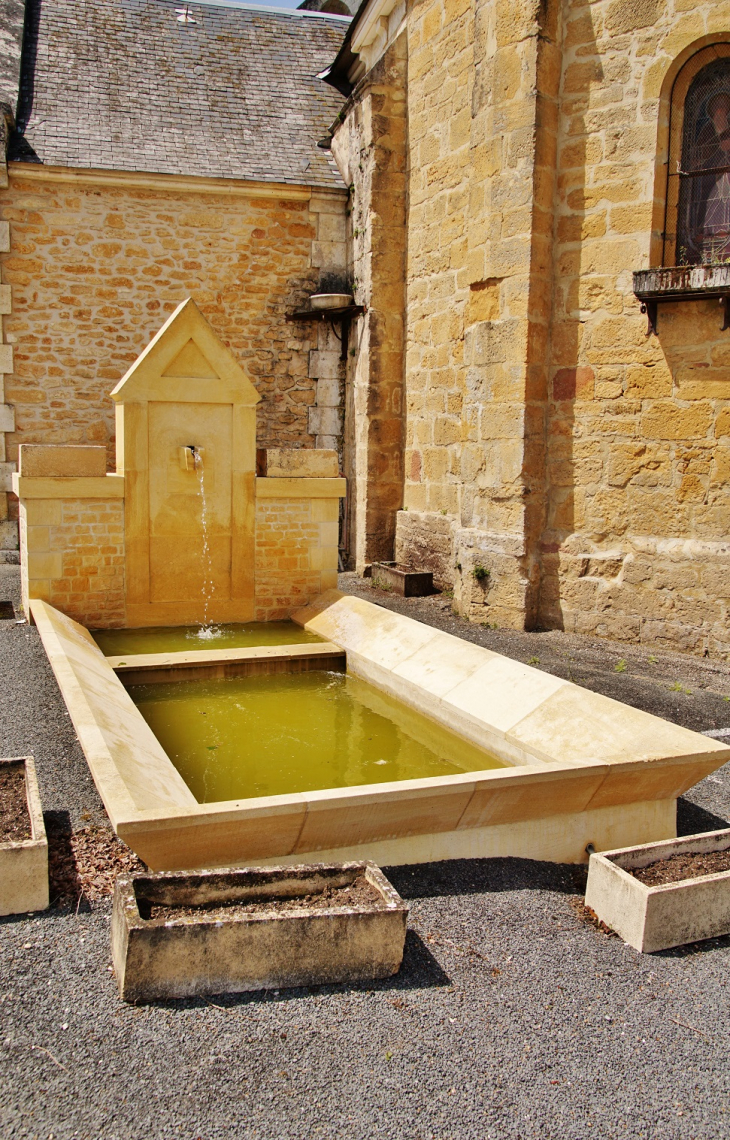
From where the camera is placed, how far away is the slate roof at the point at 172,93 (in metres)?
11.5

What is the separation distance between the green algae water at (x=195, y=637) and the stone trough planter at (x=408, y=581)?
6.83 ft

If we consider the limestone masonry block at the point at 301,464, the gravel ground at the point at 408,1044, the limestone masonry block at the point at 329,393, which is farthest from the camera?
the limestone masonry block at the point at 329,393

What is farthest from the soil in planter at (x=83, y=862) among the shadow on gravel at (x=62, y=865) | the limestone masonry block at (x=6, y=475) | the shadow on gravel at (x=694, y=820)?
the limestone masonry block at (x=6, y=475)

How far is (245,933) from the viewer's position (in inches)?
108

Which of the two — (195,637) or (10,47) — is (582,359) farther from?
(10,47)

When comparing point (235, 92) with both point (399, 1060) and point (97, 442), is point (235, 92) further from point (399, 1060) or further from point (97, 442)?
point (399, 1060)

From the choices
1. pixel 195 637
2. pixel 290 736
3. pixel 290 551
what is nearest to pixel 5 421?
pixel 290 551

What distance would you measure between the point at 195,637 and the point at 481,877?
4359 millimetres

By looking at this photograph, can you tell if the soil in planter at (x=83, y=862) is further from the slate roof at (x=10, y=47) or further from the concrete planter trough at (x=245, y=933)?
the slate roof at (x=10, y=47)

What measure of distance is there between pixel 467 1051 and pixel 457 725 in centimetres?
288

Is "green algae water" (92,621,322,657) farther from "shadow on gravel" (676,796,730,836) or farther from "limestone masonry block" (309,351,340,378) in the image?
"limestone masonry block" (309,351,340,378)

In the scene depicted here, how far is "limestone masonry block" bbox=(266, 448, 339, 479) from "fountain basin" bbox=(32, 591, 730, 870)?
10.4 feet

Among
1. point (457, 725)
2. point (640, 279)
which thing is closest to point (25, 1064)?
→ point (457, 725)

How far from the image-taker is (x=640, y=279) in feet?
23.8
